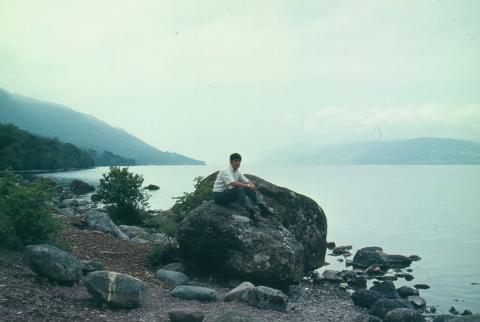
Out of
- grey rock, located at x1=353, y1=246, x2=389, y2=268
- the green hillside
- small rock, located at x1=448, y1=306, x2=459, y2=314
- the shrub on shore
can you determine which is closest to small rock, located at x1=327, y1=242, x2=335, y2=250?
grey rock, located at x1=353, y1=246, x2=389, y2=268

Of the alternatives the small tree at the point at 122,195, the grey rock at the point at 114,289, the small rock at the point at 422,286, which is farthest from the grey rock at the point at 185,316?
the small tree at the point at 122,195

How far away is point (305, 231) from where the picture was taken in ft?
69.0

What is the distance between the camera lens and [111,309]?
1190cm

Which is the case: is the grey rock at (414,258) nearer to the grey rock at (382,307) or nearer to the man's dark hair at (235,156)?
the grey rock at (382,307)

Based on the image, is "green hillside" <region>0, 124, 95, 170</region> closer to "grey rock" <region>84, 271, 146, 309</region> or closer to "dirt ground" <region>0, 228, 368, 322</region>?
"dirt ground" <region>0, 228, 368, 322</region>

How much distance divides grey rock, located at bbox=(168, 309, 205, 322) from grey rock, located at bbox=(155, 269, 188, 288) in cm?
376

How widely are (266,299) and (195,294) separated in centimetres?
224

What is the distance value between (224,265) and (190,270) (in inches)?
68.1

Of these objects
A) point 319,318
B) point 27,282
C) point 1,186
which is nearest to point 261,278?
point 319,318

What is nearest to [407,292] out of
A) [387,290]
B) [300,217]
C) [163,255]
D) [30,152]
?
[387,290]

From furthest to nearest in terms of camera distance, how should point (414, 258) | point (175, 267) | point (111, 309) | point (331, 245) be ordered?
1. point (331, 245)
2. point (414, 258)
3. point (175, 267)
4. point (111, 309)

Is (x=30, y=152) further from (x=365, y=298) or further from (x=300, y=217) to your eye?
(x=365, y=298)

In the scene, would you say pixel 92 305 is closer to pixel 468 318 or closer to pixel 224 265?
pixel 224 265

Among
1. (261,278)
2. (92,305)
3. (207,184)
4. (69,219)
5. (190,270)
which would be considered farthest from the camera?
(69,219)
